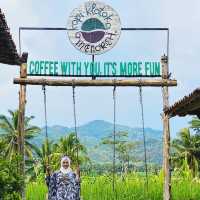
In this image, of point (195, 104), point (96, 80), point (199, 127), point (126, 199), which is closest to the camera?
point (195, 104)

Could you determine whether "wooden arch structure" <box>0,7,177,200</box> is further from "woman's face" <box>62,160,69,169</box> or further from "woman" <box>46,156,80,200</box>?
"woman's face" <box>62,160,69,169</box>

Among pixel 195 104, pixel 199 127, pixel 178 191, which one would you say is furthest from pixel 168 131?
pixel 199 127

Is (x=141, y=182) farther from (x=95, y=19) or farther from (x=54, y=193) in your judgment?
(x=54, y=193)

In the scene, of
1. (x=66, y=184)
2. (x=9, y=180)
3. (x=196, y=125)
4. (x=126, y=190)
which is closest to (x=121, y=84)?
(x=126, y=190)

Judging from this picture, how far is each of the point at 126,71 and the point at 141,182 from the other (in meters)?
2.87

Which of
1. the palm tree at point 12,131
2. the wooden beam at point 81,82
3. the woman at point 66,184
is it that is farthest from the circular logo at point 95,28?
the palm tree at point 12,131

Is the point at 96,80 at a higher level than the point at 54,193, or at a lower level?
higher

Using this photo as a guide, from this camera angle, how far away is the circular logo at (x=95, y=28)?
13.4m

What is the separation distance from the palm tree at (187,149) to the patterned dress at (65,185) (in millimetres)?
32469

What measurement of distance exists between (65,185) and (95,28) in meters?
4.59

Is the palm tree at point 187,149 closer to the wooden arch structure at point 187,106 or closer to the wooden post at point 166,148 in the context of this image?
the wooden post at point 166,148

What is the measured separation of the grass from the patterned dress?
3.47 meters

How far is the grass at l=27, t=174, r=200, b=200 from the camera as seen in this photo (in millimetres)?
13797

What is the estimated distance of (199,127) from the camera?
41938 millimetres
